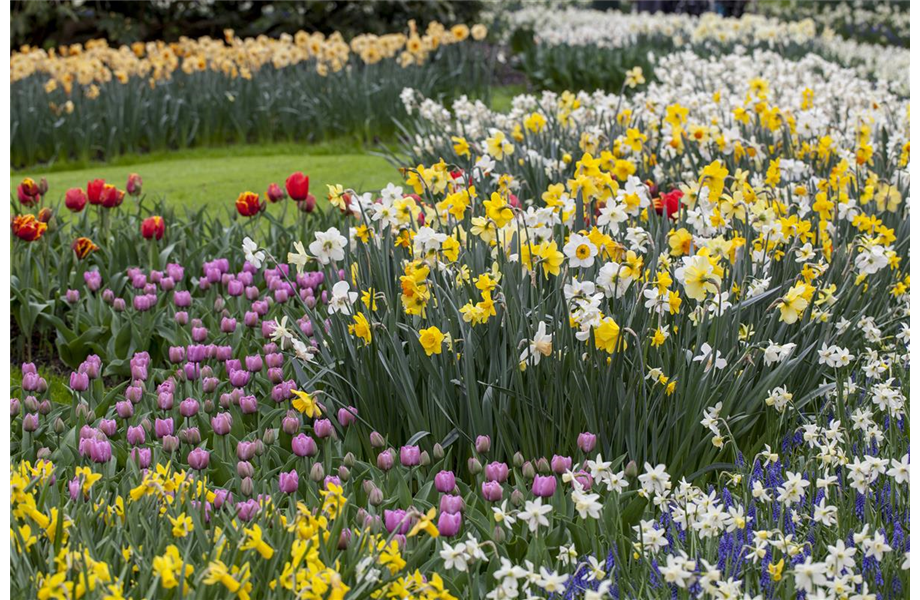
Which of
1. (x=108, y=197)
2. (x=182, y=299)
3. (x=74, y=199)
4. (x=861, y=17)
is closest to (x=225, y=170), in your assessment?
(x=108, y=197)

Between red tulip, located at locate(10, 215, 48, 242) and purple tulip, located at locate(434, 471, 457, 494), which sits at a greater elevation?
red tulip, located at locate(10, 215, 48, 242)

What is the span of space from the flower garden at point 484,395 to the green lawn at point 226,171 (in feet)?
6.23

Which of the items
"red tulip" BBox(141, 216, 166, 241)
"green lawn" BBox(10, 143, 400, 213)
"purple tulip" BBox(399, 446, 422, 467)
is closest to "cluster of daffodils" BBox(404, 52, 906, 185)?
Answer: "green lawn" BBox(10, 143, 400, 213)

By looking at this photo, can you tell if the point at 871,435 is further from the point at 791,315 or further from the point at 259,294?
the point at 259,294

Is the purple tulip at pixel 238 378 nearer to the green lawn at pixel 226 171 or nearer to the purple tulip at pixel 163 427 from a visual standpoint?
the purple tulip at pixel 163 427

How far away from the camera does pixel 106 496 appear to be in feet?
7.75

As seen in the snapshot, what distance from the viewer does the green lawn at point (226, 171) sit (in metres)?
6.73

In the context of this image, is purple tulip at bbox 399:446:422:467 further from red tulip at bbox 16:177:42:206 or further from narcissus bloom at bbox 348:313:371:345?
red tulip at bbox 16:177:42:206

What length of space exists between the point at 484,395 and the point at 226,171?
5020 millimetres

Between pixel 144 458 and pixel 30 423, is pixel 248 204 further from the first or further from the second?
pixel 144 458

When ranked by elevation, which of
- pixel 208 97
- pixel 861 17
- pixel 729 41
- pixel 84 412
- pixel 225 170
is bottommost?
pixel 225 170

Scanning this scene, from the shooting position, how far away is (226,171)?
290 inches

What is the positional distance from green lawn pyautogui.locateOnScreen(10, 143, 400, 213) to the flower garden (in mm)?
1898

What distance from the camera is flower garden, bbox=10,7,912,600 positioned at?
216 centimetres
